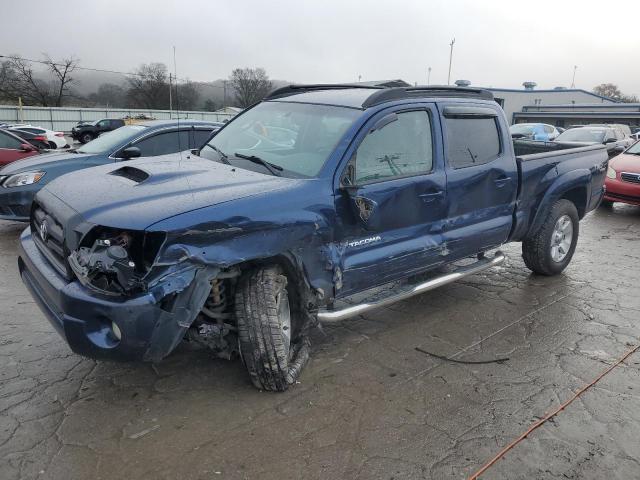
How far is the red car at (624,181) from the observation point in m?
9.39

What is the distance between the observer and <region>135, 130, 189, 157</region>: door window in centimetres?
707

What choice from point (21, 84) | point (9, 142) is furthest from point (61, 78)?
point (9, 142)

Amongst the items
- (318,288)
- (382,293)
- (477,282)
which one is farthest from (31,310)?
(477,282)

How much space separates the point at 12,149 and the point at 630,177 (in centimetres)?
1129

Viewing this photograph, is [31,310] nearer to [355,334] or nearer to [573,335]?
[355,334]

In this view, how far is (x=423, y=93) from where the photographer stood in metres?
4.20

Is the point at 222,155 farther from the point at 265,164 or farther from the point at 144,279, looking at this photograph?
the point at 144,279

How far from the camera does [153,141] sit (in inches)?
281

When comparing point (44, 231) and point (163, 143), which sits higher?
point (163, 143)

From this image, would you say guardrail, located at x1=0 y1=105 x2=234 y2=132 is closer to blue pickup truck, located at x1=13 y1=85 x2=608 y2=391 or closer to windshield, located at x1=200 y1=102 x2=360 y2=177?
windshield, located at x1=200 y1=102 x2=360 y2=177

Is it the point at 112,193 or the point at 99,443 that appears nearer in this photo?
the point at 99,443

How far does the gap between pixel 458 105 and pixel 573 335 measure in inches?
84.2

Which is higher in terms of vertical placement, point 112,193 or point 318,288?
point 112,193

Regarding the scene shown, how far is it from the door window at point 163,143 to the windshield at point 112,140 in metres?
0.22
